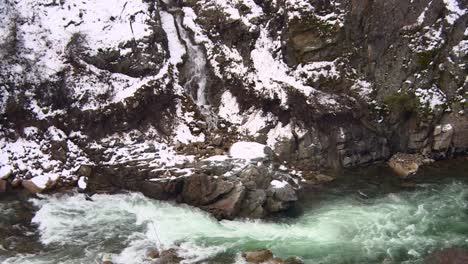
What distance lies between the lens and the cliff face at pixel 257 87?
18.3m

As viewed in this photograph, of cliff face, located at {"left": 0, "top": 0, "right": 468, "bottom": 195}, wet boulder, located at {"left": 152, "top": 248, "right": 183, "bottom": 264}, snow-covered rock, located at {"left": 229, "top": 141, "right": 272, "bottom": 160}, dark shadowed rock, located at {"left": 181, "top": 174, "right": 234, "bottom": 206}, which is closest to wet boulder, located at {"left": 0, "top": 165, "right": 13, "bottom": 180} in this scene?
cliff face, located at {"left": 0, "top": 0, "right": 468, "bottom": 195}

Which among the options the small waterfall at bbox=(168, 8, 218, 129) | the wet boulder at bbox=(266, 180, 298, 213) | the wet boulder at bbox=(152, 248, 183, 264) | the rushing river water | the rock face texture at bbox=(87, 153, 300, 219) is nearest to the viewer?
the wet boulder at bbox=(152, 248, 183, 264)

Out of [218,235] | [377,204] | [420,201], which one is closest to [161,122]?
[218,235]

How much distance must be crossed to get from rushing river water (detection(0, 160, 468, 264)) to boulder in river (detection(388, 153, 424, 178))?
1067mm

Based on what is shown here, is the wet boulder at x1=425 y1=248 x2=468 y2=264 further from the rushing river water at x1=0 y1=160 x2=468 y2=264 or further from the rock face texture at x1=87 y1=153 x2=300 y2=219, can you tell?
the rock face texture at x1=87 y1=153 x2=300 y2=219

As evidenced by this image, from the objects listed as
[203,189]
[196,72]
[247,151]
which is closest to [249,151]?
[247,151]

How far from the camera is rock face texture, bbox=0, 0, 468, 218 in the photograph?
18266mm

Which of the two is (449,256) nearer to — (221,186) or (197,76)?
(221,186)

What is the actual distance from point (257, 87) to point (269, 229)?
7119 mm

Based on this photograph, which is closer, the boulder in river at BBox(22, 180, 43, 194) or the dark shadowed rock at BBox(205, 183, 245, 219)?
the dark shadowed rock at BBox(205, 183, 245, 219)

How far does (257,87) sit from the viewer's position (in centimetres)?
2003

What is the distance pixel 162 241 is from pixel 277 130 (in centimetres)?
736

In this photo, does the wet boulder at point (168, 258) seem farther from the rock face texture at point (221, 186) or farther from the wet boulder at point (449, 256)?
the wet boulder at point (449, 256)

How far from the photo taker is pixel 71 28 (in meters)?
19.3
